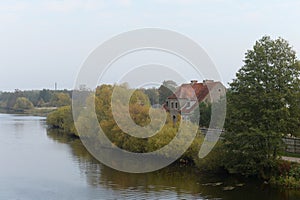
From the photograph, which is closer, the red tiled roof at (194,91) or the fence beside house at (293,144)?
the fence beside house at (293,144)

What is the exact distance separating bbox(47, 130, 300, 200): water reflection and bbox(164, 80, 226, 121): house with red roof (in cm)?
1313

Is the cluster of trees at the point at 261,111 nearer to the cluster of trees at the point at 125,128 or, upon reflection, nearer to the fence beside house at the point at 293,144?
the fence beside house at the point at 293,144

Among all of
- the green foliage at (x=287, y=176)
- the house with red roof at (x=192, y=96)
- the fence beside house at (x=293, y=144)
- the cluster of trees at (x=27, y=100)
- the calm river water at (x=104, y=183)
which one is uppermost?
the cluster of trees at (x=27, y=100)

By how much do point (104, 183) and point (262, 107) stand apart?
885cm

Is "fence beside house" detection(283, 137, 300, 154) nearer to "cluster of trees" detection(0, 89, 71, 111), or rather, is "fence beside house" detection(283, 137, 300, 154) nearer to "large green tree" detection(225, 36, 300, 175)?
"large green tree" detection(225, 36, 300, 175)

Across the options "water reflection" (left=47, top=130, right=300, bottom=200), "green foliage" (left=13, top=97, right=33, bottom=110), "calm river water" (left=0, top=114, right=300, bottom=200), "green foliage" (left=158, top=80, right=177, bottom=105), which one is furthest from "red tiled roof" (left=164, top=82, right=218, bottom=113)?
"green foliage" (left=13, top=97, right=33, bottom=110)

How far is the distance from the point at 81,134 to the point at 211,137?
16647mm

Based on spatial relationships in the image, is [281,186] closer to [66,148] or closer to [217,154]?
[217,154]

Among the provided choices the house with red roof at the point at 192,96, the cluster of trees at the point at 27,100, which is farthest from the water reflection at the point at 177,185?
the cluster of trees at the point at 27,100

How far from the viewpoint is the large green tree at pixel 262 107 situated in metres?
19.5

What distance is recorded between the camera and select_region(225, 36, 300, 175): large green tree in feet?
64.1

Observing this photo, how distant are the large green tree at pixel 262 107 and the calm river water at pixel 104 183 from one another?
1.24 metres

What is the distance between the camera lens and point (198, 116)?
105ft

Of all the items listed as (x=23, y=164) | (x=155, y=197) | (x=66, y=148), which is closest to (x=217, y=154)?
(x=155, y=197)
